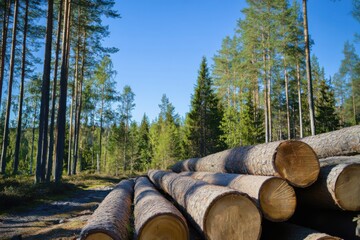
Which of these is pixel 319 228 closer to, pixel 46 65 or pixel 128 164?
pixel 46 65

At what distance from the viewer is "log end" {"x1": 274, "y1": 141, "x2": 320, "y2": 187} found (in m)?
4.50

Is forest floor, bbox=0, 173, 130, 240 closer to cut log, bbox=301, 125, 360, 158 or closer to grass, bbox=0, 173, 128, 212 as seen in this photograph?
grass, bbox=0, 173, 128, 212

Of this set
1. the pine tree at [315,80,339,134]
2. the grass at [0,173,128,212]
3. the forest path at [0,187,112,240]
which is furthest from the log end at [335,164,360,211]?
the pine tree at [315,80,339,134]

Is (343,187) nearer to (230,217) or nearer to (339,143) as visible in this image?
(230,217)

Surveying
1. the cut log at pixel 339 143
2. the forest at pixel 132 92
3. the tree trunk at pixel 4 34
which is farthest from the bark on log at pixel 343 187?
the tree trunk at pixel 4 34

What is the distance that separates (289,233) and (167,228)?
1.88 metres

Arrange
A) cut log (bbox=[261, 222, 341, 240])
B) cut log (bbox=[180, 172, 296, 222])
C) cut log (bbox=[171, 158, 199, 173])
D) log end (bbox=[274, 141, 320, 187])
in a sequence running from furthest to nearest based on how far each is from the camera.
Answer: cut log (bbox=[171, 158, 199, 173])
log end (bbox=[274, 141, 320, 187])
cut log (bbox=[180, 172, 296, 222])
cut log (bbox=[261, 222, 341, 240])

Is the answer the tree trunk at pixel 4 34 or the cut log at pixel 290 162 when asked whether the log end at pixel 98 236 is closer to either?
the cut log at pixel 290 162

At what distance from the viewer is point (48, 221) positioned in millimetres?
9258

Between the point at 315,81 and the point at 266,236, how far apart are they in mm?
51020

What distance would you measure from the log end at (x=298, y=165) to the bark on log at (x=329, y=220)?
27.9 inches

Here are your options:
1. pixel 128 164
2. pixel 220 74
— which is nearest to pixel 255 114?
pixel 220 74

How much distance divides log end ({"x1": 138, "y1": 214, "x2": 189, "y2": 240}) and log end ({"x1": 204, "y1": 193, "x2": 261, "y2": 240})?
315mm

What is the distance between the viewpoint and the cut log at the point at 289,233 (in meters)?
3.78
